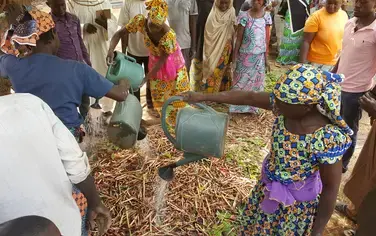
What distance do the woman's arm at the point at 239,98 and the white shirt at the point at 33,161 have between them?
96 centimetres

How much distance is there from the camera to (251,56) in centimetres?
428

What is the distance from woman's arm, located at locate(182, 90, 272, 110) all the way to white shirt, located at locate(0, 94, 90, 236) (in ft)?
3.16

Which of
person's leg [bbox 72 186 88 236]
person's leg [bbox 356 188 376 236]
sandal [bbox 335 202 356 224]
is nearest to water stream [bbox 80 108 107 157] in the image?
person's leg [bbox 72 186 88 236]

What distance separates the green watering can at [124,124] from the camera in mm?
2467

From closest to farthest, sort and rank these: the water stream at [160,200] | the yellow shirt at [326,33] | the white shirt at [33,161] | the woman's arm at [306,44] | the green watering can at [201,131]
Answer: the white shirt at [33,161]
the green watering can at [201,131]
the water stream at [160,200]
the yellow shirt at [326,33]
the woman's arm at [306,44]

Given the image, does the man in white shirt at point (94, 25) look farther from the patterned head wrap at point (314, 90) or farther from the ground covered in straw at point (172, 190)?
the patterned head wrap at point (314, 90)

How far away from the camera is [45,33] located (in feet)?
6.59

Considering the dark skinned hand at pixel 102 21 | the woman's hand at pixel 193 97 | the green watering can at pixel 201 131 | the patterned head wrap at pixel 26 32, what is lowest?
the green watering can at pixel 201 131

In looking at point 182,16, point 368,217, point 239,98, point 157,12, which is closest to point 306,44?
point 182,16

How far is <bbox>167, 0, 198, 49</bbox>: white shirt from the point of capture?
14.4ft

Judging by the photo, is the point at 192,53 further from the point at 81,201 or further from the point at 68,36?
the point at 81,201

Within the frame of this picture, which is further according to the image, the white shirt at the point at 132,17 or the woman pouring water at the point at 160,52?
the white shirt at the point at 132,17

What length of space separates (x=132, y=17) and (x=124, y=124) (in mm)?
2062

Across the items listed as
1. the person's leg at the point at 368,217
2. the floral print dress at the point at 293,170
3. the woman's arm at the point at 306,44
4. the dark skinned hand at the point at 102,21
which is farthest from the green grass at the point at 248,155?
the person's leg at the point at 368,217
